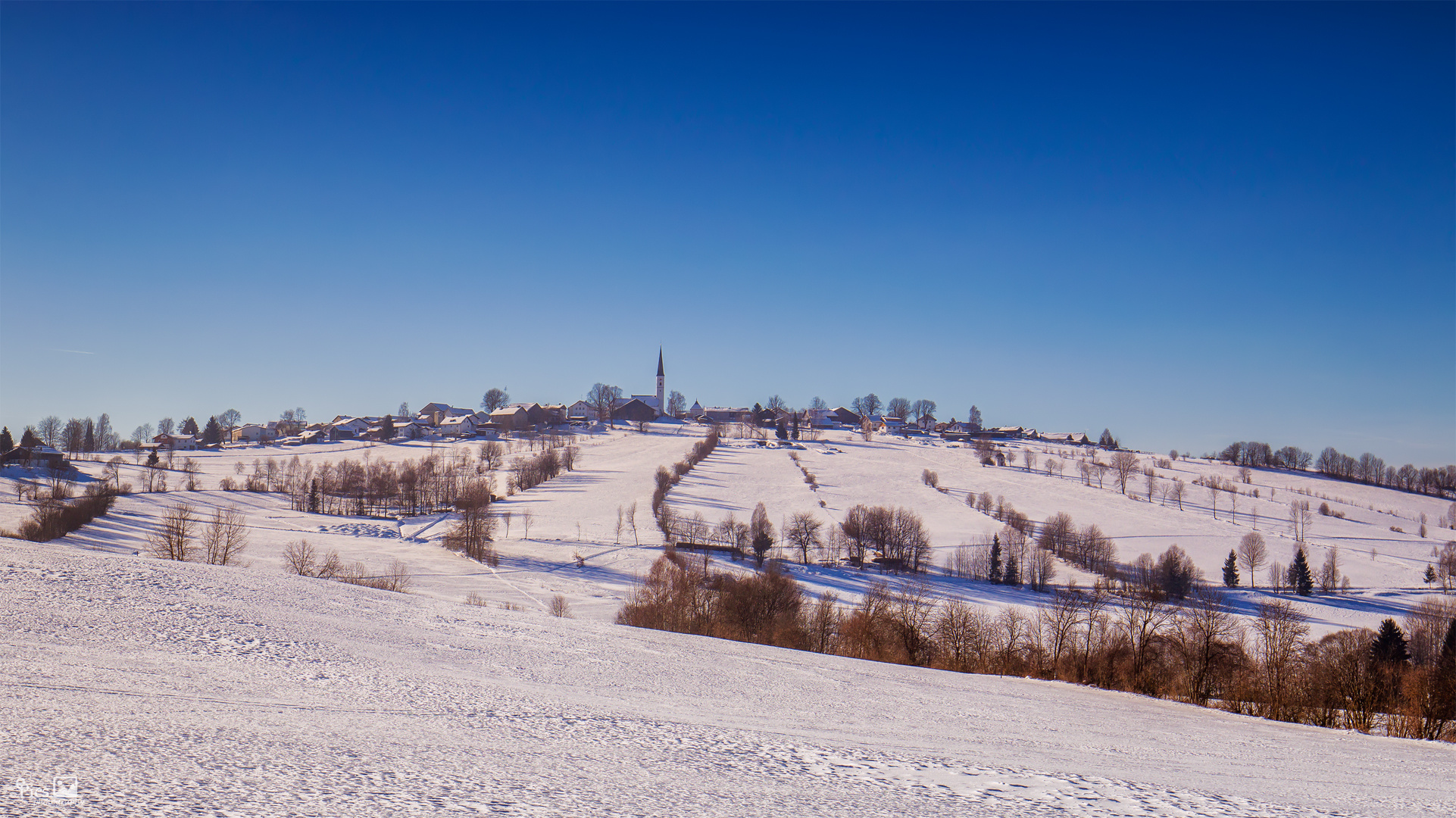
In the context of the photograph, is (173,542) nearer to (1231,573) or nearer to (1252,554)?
(1231,573)

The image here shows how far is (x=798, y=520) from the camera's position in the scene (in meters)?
81.7

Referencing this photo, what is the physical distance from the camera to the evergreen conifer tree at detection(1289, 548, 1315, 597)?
75.2m

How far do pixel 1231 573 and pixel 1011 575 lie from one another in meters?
25.5

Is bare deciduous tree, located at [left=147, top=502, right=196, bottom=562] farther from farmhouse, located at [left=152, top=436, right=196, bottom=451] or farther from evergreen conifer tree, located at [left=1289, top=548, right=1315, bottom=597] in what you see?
farmhouse, located at [left=152, top=436, right=196, bottom=451]

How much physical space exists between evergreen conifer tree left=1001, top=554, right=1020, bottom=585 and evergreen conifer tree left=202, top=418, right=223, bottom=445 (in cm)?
16508

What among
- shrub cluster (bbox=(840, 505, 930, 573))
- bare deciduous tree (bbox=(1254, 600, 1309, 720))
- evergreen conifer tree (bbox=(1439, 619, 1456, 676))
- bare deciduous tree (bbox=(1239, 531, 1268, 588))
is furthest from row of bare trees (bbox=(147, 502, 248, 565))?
bare deciduous tree (bbox=(1239, 531, 1268, 588))

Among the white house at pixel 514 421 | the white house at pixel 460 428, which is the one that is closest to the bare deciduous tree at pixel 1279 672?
the white house at pixel 460 428

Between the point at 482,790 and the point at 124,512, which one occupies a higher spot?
the point at 482,790

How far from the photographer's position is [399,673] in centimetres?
1126

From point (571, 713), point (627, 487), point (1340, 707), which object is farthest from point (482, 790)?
point (627, 487)

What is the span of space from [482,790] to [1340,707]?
27.0 metres

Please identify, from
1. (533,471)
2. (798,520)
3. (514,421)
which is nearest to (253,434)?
(514,421)

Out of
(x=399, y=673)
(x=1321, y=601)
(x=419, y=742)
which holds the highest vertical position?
(x=419, y=742)

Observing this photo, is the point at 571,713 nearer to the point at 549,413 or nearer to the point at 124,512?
the point at 124,512
